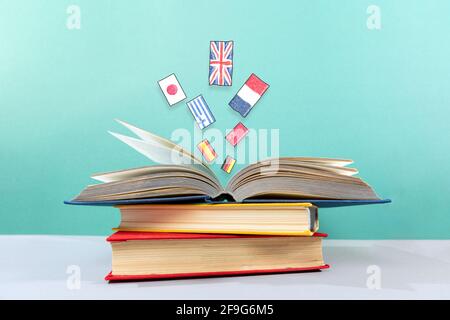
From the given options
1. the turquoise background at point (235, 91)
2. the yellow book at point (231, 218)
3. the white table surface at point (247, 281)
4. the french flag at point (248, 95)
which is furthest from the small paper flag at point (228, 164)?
the yellow book at point (231, 218)

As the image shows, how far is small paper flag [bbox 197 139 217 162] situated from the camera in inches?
42.1

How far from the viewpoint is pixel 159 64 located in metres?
1.09

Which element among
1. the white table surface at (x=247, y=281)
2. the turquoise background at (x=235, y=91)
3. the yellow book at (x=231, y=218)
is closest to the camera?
the white table surface at (x=247, y=281)

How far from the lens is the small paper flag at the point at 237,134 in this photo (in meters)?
1.07

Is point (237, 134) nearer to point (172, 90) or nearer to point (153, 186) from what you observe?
point (172, 90)

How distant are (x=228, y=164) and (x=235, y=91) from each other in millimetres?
217

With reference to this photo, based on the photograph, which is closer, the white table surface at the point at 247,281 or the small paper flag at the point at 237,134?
the white table surface at the point at 247,281

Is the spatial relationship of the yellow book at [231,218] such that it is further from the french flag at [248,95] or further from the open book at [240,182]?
the french flag at [248,95]

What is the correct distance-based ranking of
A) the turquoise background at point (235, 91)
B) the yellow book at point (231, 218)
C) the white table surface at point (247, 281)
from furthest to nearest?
1. the turquoise background at point (235, 91)
2. the yellow book at point (231, 218)
3. the white table surface at point (247, 281)

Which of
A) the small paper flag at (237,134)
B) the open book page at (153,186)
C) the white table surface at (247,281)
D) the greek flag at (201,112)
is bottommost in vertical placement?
the white table surface at (247,281)

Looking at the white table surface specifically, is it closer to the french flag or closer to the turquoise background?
the turquoise background

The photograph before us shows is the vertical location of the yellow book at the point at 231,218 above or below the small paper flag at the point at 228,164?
below

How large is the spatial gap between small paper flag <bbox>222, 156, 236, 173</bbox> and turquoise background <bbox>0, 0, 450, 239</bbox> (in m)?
0.02
